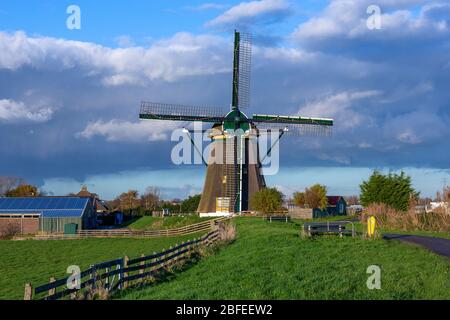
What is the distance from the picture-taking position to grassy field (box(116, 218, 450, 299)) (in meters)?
13.5

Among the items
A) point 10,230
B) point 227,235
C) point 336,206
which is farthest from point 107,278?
point 336,206

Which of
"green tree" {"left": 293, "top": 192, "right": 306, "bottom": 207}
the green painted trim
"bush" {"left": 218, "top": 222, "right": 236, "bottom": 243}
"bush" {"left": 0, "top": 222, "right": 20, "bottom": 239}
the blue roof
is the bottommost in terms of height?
"bush" {"left": 0, "top": 222, "right": 20, "bottom": 239}

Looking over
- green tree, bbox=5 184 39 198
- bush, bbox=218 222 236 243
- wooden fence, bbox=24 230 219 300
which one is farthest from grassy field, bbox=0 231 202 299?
green tree, bbox=5 184 39 198

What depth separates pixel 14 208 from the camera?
7150 cm

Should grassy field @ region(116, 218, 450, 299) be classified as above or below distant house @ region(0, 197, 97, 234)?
below

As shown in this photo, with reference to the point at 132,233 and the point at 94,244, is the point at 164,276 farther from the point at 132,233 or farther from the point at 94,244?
the point at 132,233

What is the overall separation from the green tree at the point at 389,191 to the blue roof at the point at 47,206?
32771 mm

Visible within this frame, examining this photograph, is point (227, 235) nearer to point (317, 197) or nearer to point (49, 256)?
point (49, 256)

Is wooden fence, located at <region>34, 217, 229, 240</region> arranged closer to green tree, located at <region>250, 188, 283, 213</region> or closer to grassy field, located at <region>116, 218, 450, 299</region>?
green tree, located at <region>250, 188, 283, 213</region>

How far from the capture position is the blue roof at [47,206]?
231 ft

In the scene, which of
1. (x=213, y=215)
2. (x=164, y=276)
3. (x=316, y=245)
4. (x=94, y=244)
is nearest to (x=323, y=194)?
(x=213, y=215)

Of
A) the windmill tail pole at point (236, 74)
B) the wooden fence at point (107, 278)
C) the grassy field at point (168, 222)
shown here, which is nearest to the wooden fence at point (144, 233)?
the grassy field at point (168, 222)

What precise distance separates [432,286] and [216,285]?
4952 mm

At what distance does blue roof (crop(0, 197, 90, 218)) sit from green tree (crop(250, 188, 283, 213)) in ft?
69.2
